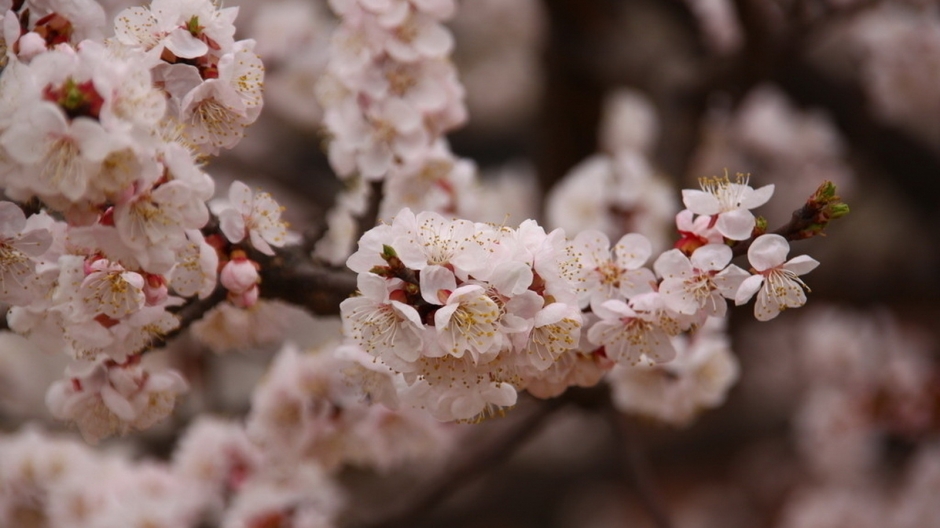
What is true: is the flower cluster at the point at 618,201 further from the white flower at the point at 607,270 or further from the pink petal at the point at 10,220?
the pink petal at the point at 10,220

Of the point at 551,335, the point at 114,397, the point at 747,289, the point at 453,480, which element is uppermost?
the point at 747,289

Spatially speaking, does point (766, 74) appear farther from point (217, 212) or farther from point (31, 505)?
point (31, 505)

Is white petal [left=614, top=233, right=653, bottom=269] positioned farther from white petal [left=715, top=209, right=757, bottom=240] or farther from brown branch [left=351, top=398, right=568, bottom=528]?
brown branch [left=351, top=398, right=568, bottom=528]

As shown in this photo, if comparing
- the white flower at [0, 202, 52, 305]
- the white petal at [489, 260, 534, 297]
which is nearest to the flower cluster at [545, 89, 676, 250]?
the white petal at [489, 260, 534, 297]

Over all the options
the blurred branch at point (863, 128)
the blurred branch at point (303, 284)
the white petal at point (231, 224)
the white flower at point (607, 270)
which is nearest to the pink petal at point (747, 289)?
the white flower at point (607, 270)

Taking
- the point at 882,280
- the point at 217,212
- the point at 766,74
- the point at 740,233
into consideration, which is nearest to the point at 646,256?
the point at 740,233

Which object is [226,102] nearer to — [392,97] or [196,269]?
[196,269]

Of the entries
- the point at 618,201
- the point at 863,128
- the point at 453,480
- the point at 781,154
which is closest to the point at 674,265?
the point at 618,201
